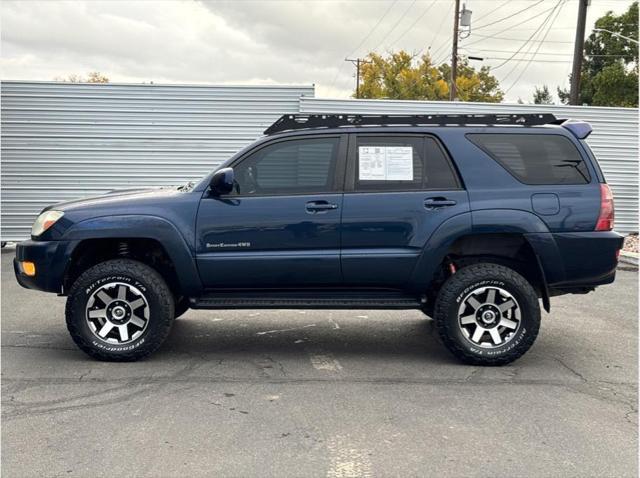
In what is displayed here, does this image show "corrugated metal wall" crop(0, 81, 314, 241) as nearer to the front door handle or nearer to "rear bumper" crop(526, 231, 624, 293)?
the front door handle

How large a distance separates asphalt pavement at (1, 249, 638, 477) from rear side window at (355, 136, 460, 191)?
4.80 ft

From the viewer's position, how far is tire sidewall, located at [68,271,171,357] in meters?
5.35

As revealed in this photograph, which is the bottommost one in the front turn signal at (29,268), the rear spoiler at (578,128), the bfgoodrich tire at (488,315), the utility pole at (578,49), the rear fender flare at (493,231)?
the bfgoodrich tire at (488,315)

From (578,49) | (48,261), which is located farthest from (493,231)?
(578,49)

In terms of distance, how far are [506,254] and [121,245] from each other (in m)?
3.25

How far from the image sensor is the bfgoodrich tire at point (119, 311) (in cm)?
536

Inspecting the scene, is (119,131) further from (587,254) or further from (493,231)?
(587,254)

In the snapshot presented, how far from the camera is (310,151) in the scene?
5.58m

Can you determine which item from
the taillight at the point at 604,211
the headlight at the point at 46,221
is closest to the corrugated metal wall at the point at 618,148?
the taillight at the point at 604,211

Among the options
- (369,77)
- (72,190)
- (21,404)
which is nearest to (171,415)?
(21,404)

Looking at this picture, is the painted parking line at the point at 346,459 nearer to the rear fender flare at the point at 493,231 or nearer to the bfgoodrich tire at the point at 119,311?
the rear fender flare at the point at 493,231

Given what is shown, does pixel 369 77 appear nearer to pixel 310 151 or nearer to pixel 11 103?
pixel 11 103

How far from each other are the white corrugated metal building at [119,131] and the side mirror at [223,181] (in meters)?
8.56

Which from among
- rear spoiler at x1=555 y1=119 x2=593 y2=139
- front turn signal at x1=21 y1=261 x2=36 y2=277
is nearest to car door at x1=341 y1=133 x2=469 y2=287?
rear spoiler at x1=555 y1=119 x2=593 y2=139
